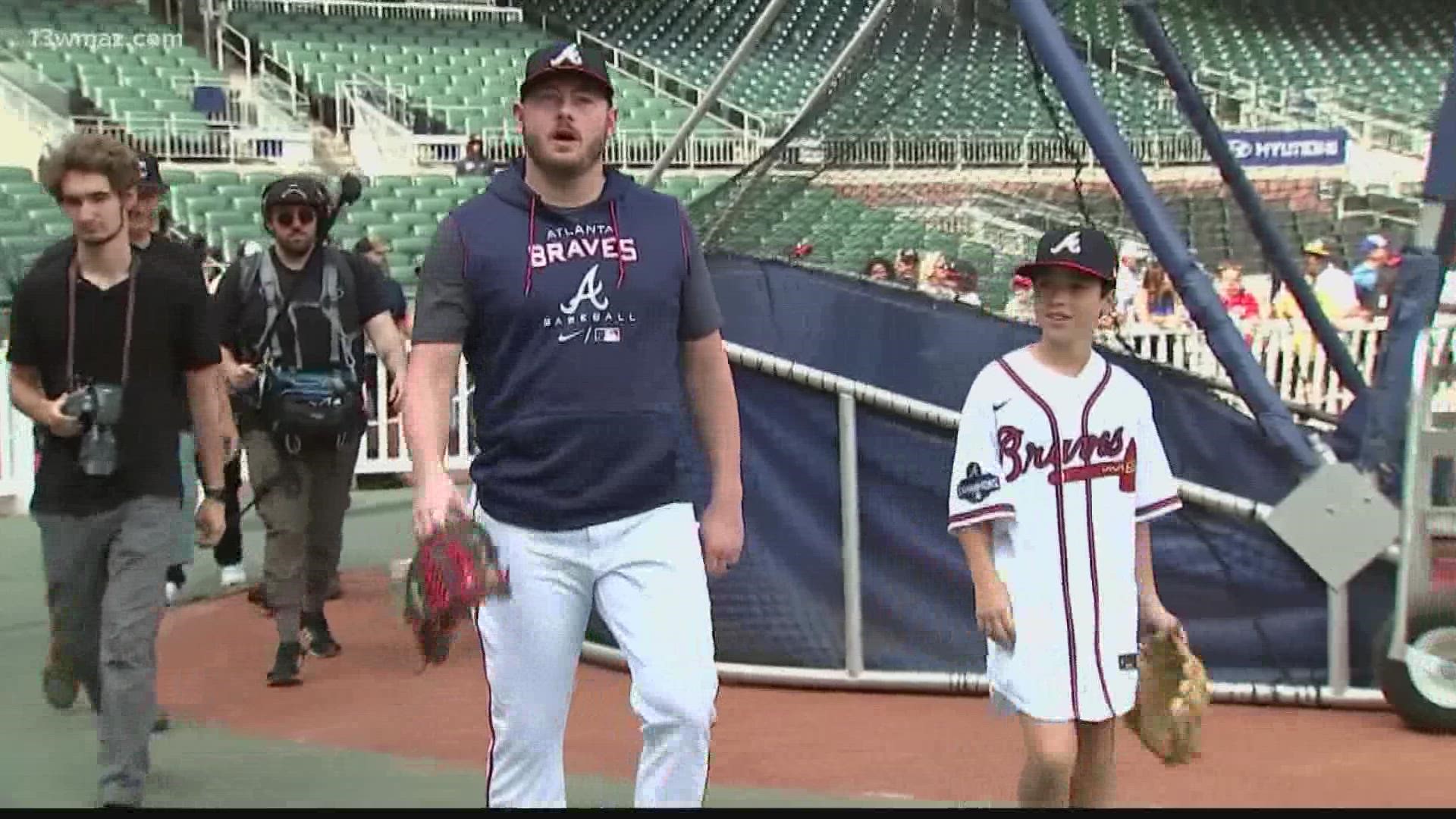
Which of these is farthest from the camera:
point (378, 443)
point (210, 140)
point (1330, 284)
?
point (210, 140)

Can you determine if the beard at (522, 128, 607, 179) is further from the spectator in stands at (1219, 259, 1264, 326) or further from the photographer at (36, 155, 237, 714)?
the spectator in stands at (1219, 259, 1264, 326)

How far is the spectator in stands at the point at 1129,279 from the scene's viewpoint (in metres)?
7.87

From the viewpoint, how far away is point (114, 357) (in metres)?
5.25

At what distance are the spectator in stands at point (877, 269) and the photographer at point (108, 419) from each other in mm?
2834

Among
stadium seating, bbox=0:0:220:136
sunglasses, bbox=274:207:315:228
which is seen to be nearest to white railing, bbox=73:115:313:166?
stadium seating, bbox=0:0:220:136

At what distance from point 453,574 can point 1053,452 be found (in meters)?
1.29

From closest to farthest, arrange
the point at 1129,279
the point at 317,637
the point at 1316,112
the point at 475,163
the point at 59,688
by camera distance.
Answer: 1. the point at 59,688
2. the point at 317,637
3. the point at 1129,279
4. the point at 1316,112
5. the point at 475,163

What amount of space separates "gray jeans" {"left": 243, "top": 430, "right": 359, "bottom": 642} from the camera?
2.06 metres

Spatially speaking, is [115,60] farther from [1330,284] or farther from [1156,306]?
[1330,284]

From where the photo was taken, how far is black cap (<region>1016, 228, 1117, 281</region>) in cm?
417

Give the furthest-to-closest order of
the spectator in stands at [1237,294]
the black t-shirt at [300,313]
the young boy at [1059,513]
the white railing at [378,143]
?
the white railing at [378,143]
the spectator in stands at [1237,294]
the black t-shirt at [300,313]
the young boy at [1059,513]

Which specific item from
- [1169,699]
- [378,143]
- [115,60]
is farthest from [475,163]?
[1169,699]

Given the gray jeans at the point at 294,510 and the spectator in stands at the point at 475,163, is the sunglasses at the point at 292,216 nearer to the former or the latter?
the gray jeans at the point at 294,510

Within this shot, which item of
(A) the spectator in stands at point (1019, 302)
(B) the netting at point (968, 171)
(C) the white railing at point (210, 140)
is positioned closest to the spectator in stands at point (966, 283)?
(B) the netting at point (968, 171)
